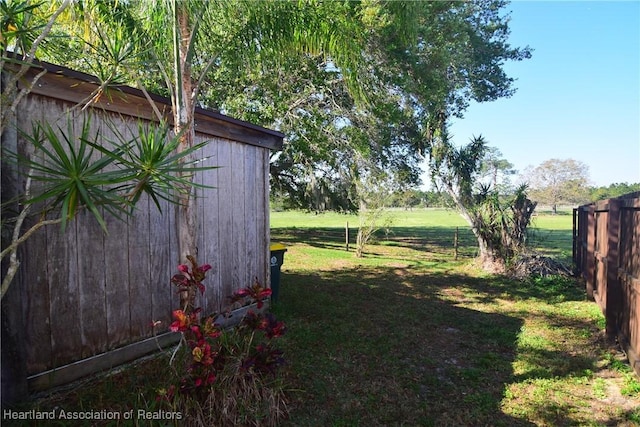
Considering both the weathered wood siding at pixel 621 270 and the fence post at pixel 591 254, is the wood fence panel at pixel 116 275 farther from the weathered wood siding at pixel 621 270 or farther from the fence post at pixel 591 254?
the fence post at pixel 591 254

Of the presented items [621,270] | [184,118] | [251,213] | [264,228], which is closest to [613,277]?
[621,270]

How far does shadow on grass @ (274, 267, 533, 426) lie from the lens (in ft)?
10.1

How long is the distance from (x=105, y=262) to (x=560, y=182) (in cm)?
7607

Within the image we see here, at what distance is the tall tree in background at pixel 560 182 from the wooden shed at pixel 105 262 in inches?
2410

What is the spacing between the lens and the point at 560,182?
6575cm

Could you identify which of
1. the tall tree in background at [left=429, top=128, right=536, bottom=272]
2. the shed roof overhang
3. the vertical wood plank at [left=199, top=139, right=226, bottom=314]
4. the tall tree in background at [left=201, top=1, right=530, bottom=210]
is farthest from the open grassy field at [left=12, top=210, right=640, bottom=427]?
the tall tree in background at [left=201, top=1, right=530, bottom=210]

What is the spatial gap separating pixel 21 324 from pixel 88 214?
35.3 inches

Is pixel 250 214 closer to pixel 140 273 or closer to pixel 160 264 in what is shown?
pixel 160 264

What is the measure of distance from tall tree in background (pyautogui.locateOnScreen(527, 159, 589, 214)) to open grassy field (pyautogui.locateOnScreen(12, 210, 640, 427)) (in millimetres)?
57846

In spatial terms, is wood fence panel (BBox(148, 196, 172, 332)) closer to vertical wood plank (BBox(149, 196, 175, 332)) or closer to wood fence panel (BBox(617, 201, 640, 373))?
vertical wood plank (BBox(149, 196, 175, 332))

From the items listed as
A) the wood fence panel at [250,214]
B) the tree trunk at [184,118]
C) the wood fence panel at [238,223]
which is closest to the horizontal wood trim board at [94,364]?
the tree trunk at [184,118]

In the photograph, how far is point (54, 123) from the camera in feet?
9.34

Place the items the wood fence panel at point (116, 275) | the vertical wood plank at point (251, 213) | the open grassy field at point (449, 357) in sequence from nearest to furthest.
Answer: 1. the open grassy field at point (449, 357)
2. the wood fence panel at point (116, 275)
3. the vertical wood plank at point (251, 213)

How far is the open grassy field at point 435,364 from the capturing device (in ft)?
9.84
